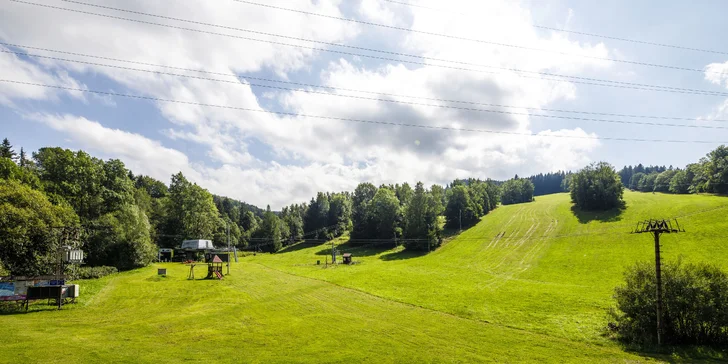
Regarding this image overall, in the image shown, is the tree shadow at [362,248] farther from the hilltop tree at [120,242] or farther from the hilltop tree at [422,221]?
the hilltop tree at [120,242]

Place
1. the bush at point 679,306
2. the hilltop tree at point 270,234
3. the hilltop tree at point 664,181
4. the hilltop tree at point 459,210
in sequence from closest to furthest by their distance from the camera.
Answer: the bush at point 679,306, the hilltop tree at point 459,210, the hilltop tree at point 270,234, the hilltop tree at point 664,181

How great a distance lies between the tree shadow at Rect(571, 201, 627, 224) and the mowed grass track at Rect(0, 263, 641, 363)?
267 feet

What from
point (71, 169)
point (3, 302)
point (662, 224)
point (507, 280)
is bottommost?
point (507, 280)

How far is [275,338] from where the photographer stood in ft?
80.9

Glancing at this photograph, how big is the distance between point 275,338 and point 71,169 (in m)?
59.5

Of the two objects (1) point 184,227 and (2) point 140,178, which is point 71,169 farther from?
(2) point 140,178

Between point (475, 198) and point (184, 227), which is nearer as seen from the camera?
point (184, 227)

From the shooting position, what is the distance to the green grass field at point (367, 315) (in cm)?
2181

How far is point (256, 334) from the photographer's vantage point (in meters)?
25.5

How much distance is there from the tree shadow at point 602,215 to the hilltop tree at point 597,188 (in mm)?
2620

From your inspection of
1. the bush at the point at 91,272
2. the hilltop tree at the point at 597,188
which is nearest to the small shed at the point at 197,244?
the bush at the point at 91,272

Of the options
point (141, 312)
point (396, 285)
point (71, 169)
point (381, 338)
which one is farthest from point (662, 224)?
point (71, 169)

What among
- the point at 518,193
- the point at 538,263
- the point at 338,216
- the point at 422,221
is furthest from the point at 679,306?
the point at 518,193

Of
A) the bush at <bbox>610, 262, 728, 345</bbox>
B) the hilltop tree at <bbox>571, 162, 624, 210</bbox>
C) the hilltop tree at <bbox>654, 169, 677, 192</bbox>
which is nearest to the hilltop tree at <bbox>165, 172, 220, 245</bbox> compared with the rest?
the bush at <bbox>610, 262, 728, 345</bbox>
